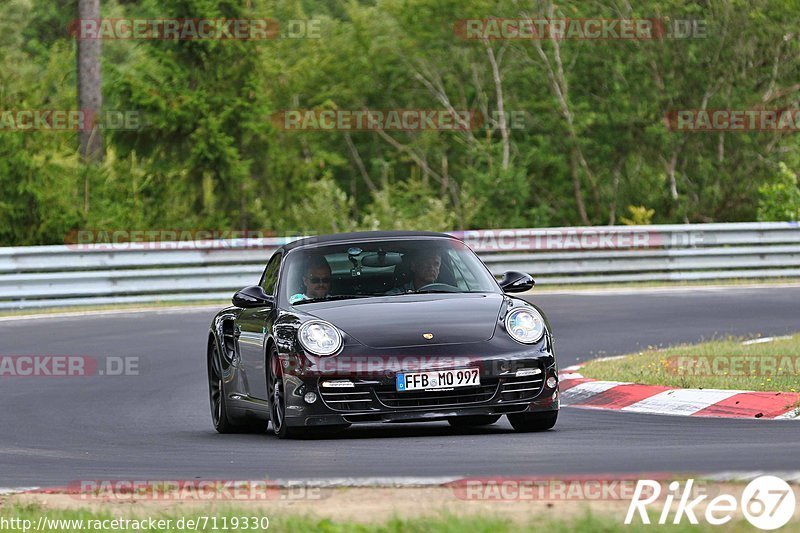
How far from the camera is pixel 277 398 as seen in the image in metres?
10.1

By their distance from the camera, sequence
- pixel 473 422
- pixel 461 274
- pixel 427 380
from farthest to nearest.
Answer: pixel 461 274 < pixel 473 422 < pixel 427 380

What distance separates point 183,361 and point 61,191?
41.2 feet

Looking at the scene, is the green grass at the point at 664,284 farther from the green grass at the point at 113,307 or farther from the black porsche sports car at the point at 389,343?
the black porsche sports car at the point at 389,343

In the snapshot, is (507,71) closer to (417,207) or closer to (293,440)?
(417,207)

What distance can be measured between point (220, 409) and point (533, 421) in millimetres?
2480

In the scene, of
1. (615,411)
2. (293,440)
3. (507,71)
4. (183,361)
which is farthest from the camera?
(507,71)

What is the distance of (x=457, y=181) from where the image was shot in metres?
45.0

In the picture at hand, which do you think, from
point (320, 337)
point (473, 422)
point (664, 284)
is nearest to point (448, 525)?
point (320, 337)

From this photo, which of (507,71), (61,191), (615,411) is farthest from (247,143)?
(615,411)

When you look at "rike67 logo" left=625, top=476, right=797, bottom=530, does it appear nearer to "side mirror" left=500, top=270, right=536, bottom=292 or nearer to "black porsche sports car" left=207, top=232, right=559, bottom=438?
"black porsche sports car" left=207, top=232, right=559, bottom=438

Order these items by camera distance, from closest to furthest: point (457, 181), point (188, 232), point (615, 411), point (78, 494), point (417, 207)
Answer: point (78, 494) → point (615, 411) → point (188, 232) → point (417, 207) → point (457, 181)

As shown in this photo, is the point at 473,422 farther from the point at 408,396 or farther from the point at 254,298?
the point at 254,298

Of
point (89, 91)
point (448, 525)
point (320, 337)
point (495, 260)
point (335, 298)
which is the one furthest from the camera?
point (89, 91)

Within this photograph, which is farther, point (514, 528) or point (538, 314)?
point (538, 314)
